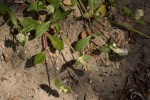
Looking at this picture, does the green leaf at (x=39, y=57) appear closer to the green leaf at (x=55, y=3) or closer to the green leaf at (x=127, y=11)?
the green leaf at (x=55, y=3)

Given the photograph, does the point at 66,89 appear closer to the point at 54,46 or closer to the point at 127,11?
the point at 54,46

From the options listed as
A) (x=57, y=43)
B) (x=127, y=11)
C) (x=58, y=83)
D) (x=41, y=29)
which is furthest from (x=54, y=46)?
(x=127, y=11)

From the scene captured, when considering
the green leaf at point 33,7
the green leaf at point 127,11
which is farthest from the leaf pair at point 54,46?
the green leaf at point 127,11

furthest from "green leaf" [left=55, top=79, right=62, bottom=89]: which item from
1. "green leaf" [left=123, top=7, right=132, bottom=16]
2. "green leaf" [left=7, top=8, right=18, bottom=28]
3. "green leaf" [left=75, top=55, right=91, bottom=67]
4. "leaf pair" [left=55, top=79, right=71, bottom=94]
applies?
"green leaf" [left=123, top=7, right=132, bottom=16]

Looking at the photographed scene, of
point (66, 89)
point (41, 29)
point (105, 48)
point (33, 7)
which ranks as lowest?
point (66, 89)

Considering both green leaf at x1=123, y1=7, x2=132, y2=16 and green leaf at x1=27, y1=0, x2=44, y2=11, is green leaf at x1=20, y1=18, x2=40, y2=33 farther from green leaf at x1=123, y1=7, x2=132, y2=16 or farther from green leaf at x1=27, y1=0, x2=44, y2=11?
green leaf at x1=123, y1=7, x2=132, y2=16

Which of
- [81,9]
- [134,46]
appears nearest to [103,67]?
[134,46]
